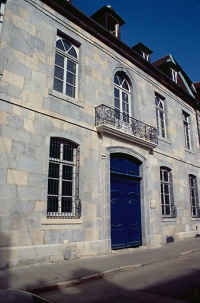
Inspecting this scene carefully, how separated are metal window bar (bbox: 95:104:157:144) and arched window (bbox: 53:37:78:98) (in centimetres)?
121

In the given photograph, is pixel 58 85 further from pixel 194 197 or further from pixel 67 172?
pixel 194 197

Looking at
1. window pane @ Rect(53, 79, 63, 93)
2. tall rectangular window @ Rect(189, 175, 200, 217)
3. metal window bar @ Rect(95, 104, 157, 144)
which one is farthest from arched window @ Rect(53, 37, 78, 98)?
tall rectangular window @ Rect(189, 175, 200, 217)

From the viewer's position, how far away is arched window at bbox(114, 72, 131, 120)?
11.0 metres

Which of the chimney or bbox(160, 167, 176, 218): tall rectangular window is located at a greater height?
the chimney

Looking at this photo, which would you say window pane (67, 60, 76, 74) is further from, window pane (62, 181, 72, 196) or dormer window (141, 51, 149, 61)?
dormer window (141, 51, 149, 61)

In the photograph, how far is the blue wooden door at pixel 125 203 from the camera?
9.36 m

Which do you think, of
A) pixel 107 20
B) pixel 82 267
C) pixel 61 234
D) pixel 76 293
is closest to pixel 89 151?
pixel 61 234

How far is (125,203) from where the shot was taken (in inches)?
389

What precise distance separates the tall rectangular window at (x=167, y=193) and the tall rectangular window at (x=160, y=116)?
1.90 metres

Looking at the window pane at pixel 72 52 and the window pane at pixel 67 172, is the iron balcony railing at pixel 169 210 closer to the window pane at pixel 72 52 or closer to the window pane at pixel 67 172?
the window pane at pixel 67 172

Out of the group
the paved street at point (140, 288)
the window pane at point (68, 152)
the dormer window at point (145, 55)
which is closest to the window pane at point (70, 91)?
the window pane at point (68, 152)

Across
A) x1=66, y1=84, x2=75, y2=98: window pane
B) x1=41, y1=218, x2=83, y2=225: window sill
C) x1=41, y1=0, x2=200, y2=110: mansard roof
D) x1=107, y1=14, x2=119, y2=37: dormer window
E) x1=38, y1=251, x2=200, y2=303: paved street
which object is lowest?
x1=38, y1=251, x2=200, y2=303: paved street

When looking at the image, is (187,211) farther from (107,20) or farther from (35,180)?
(107,20)

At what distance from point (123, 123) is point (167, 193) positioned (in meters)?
4.40
